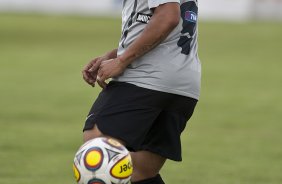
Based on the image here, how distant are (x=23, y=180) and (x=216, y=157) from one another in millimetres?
2909

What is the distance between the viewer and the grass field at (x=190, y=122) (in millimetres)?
9242

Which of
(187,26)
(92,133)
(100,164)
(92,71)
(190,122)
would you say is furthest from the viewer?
(190,122)

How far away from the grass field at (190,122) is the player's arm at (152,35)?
289 centimetres

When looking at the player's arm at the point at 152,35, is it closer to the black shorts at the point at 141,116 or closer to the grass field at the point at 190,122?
the black shorts at the point at 141,116

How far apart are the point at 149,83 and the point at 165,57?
210 millimetres

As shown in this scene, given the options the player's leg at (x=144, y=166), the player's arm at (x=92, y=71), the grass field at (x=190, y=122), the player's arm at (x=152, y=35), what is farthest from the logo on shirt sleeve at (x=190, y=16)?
the grass field at (x=190, y=122)

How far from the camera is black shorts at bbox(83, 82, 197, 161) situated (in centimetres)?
562

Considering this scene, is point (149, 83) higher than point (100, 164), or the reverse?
point (149, 83)

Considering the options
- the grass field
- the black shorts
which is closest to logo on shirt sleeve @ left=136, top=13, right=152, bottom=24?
Answer: the black shorts

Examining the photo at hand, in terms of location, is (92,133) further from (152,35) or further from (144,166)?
(152,35)

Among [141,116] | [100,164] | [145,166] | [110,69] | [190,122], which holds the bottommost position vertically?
[190,122]

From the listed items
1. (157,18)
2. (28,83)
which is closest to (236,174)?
(157,18)

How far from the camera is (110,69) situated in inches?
224

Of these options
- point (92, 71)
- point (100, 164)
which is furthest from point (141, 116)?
point (92, 71)
